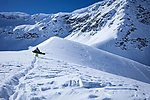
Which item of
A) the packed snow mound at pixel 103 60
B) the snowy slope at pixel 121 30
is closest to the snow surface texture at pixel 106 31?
the snowy slope at pixel 121 30

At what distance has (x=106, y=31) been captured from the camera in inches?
4990

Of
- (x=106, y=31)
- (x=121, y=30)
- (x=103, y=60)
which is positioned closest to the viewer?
(x=103, y=60)

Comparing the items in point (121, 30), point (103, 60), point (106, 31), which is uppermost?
point (106, 31)

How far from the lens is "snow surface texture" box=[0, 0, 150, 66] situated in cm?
10962

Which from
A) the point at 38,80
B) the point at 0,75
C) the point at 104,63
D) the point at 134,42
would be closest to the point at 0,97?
the point at 38,80

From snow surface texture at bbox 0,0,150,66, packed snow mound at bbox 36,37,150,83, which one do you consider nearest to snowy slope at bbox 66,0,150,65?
snow surface texture at bbox 0,0,150,66

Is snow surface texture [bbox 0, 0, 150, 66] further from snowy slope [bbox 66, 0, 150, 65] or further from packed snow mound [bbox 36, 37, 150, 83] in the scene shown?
packed snow mound [bbox 36, 37, 150, 83]

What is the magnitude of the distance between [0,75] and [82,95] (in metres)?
5.93

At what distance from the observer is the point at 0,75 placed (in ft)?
42.9

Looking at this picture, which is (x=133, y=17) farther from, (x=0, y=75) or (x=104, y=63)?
(x=0, y=75)

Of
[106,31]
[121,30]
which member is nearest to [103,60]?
[121,30]

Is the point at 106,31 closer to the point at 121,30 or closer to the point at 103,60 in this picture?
the point at 121,30

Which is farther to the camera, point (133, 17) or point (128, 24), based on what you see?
point (133, 17)

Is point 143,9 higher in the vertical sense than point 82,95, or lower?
higher
